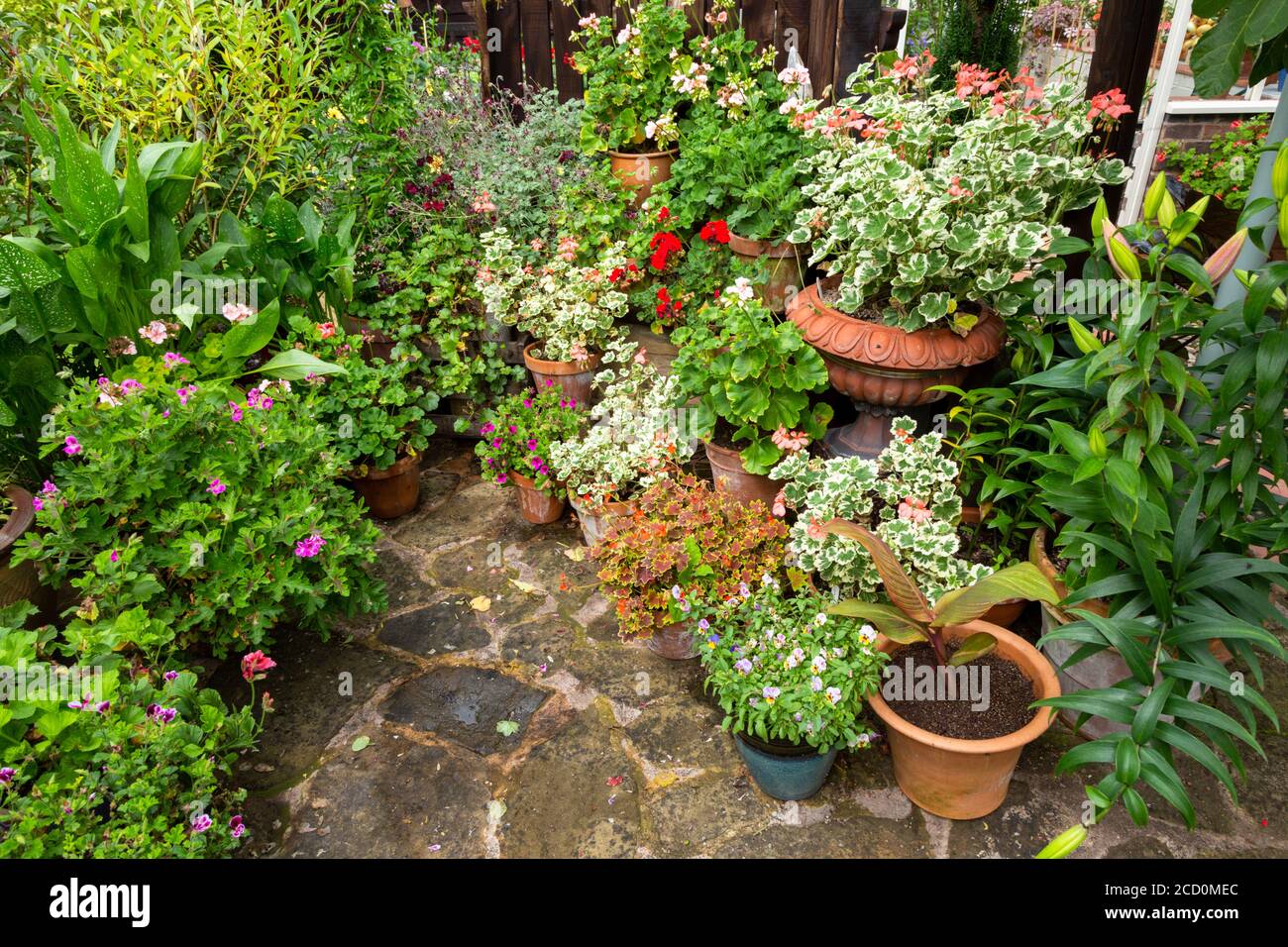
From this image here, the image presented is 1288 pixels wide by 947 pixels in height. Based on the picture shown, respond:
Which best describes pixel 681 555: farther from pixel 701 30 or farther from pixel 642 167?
pixel 701 30

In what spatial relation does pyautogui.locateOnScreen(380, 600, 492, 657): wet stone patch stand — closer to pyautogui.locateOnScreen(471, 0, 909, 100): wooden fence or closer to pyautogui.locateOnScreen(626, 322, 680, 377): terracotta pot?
pyautogui.locateOnScreen(626, 322, 680, 377): terracotta pot

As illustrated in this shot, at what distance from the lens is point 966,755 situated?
7.00 feet

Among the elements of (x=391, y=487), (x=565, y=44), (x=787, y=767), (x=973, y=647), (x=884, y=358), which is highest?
(x=565, y=44)

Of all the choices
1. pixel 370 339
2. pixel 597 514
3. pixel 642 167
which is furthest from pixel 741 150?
pixel 370 339

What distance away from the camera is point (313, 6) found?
3314 mm

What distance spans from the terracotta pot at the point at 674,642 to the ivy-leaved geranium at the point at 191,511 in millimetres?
995

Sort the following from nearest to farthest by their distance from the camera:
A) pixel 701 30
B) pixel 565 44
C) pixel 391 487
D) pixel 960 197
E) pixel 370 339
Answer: pixel 960 197 < pixel 391 487 < pixel 370 339 < pixel 701 30 < pixel 565 44

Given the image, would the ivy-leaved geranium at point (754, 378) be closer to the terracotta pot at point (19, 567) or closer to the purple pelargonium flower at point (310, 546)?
the purple pelargonium flower at point (310, 546)

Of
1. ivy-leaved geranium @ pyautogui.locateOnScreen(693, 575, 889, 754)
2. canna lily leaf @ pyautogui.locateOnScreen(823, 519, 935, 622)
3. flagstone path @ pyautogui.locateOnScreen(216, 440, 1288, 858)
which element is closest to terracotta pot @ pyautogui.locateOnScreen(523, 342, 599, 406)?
flagstone path @ pyautogui.locateOnScreen(216, 440, 1288, 858)

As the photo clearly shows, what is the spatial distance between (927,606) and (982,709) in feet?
1.06

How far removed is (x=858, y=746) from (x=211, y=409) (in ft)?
6.87

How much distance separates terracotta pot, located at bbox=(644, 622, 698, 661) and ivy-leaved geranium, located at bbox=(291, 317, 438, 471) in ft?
4.40

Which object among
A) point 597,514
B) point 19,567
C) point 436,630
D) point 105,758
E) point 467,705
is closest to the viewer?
point 105,758

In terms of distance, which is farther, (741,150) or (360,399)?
(741,150)
